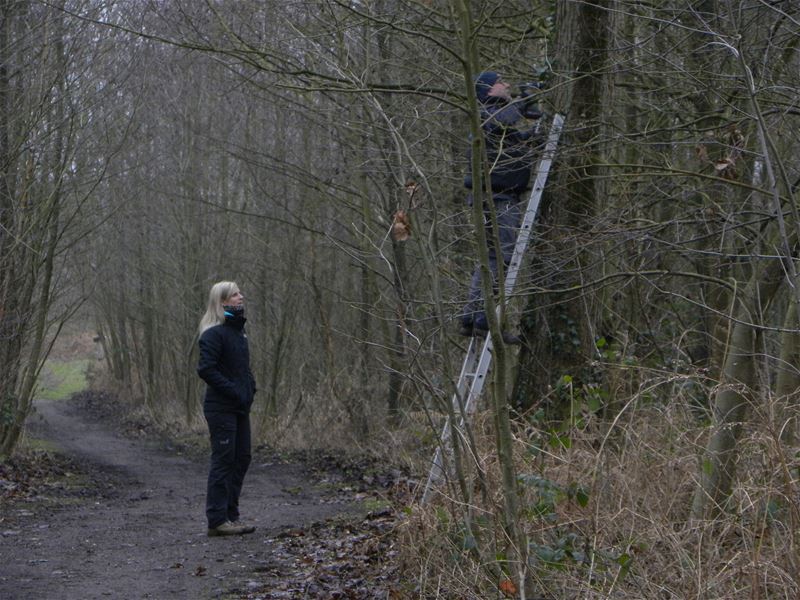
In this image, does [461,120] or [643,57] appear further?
[461,120]

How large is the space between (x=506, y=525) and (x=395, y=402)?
446 inches

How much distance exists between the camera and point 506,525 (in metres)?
5.32

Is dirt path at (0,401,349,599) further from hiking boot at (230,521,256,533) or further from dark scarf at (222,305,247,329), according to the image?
dark scarf at (222,305,247,329)

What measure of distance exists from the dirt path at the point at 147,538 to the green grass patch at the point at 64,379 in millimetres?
23277

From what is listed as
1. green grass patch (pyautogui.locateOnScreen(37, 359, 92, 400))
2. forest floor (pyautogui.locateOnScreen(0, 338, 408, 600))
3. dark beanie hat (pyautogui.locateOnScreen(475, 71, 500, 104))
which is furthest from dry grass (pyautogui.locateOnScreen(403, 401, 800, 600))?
green grass patch (pyautogui.locateOnScreen(37, 359, 92, 400))

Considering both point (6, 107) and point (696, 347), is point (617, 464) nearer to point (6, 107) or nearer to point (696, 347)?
point (696, 347)

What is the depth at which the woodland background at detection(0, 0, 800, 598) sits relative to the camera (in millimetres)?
5656

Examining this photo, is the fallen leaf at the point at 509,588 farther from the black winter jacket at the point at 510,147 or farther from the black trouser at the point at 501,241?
the black winter jacket at the point at 510,147

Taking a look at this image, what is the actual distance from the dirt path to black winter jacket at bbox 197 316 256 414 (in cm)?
111

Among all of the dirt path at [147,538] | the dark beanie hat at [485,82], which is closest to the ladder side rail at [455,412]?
the dirt path at [147,538]

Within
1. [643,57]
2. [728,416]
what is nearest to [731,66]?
[643,57]

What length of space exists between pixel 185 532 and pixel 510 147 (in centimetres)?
450

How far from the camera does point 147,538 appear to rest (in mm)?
9461

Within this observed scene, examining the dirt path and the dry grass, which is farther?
the dirt path
